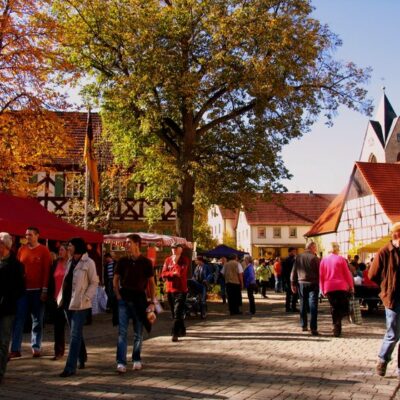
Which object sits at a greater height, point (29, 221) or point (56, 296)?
point (29, 221)

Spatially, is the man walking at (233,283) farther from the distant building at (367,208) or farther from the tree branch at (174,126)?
the distant building at (367,208)

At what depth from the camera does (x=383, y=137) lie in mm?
64000

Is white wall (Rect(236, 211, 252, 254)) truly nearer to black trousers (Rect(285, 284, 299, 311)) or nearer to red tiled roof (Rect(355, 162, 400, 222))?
red tiled roof (Rect(355, 162, 400, 222))

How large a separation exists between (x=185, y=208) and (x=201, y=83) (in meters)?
4.87

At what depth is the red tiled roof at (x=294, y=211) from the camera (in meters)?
70.7

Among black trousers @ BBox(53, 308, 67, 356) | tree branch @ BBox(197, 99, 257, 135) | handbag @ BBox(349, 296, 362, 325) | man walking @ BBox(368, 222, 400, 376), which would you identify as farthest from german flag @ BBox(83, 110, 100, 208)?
man walking @ BBox(368, 222, 400, 376)

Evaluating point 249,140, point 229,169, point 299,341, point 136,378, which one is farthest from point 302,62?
point 136,378

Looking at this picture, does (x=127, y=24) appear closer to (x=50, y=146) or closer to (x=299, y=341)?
(x=50, y=146)

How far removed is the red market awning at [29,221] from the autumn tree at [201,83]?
5.76 metres

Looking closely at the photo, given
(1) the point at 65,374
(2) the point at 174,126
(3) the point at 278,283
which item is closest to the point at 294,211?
(3) the point at 278,283

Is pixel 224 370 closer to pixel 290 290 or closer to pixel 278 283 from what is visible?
pixel 290 290

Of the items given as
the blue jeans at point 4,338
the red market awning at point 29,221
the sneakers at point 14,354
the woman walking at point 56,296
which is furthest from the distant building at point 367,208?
the blue jeans at point 4,338

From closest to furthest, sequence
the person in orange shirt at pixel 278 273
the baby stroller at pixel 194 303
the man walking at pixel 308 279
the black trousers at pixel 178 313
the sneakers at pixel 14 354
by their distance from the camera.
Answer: the sneakers at pixel 14 354
the black trousers at pixel 178 313
the man walking at pixel 308 279
the baby stroller at pixel 194 303
the person in orange shirt at pixel 278 273

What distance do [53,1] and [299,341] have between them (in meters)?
15.7
